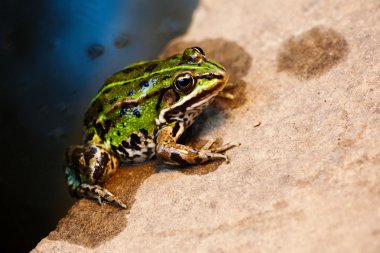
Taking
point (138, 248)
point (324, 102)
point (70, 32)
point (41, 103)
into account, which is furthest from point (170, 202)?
point (70, 32)

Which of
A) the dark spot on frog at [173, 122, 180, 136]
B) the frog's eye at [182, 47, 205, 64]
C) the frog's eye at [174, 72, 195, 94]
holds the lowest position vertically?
the dark spot on frog at [173, 122, 180, 136]

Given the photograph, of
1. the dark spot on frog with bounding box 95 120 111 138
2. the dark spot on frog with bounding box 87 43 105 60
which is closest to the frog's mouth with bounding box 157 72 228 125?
the dark spot on frog with bounding box 95 120 111 138

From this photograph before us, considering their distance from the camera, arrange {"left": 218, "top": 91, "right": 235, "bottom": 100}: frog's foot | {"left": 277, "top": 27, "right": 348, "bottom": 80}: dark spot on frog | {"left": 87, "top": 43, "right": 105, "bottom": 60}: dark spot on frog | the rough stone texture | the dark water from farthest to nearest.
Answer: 1. {"left": 87, "top": 43, "right": 105, "bottom": 60}: dark spot on frog
2. the dark water
3. {"left": 218, "top": 91, "right": 235, "bottom": 100}: frog's foot
4. {"left": 277, "top": 27, "right": 348, "bottom": 80}: dark spot on frog
5. the rough stone texture

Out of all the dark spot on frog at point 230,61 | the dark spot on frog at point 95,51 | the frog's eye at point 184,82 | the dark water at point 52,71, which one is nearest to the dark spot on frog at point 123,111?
the frog's eye at point 184,82

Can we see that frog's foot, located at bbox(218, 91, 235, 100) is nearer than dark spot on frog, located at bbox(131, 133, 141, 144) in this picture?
No

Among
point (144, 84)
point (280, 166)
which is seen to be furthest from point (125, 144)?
point (280, 166)

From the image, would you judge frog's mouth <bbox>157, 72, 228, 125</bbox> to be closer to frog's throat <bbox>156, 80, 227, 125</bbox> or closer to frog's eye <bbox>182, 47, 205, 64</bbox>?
frog's throat <bbox>156, 80, 227, 125</bbox>

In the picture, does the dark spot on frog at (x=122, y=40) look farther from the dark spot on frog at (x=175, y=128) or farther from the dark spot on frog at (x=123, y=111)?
the dark spot on frog at (x=175, y=128)

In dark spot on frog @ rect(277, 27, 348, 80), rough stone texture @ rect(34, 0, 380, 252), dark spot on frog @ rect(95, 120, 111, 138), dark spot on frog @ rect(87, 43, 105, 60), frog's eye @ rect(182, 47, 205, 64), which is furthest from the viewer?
dark spot on frog @ rect(87, 43, 105, 60)
